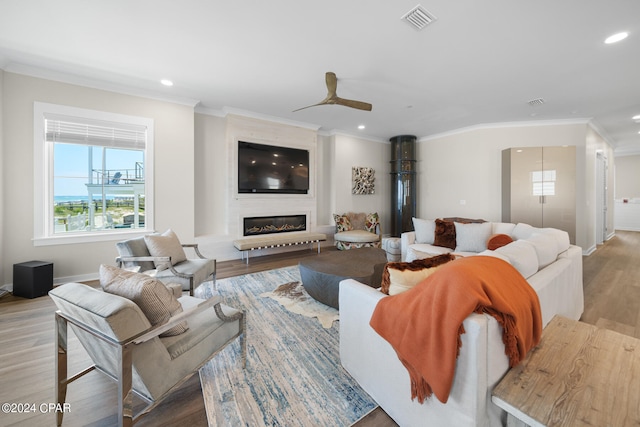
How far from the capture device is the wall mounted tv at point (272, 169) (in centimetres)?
496

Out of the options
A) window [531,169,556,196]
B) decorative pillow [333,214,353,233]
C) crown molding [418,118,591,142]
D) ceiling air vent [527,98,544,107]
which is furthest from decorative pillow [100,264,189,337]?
crown molding [418,118,591,142]

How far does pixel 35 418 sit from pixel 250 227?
3771 mm

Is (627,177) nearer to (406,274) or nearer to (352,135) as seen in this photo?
(352,135)

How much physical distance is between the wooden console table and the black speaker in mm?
4528

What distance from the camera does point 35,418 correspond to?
4.66 feet

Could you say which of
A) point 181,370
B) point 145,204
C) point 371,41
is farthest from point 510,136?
point 145,204

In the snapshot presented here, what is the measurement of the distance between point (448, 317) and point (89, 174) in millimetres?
4824

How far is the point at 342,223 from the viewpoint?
584cm

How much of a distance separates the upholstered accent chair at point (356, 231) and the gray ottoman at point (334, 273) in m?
2.07

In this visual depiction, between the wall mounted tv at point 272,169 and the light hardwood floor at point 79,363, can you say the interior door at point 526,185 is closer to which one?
the light hardwood floor at point 79,363

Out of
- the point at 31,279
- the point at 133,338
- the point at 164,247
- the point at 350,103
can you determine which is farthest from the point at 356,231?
the point at 31,279

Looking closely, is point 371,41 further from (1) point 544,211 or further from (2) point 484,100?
(1) point 544,211

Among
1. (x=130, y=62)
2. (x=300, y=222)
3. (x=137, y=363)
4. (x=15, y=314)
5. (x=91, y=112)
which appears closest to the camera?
(x=137, y=363)

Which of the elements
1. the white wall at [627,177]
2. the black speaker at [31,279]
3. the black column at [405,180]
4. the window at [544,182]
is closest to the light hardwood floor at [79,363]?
the black speaker at [31,279]
